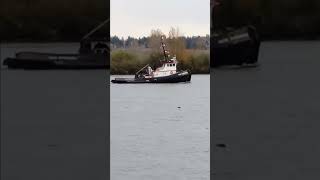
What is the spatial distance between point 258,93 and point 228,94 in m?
0.51

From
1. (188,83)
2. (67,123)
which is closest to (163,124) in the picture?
(67,123)

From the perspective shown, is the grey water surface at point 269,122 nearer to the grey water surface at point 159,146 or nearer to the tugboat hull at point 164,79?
the grey water surface at point 159,146

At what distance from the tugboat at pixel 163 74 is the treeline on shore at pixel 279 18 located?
5701 millimetres

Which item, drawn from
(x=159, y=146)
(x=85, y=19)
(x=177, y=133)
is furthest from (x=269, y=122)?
(x=85, y=19)

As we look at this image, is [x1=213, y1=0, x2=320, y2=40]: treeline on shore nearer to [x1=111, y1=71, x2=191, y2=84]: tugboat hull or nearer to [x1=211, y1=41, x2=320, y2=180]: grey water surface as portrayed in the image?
[x1=211, y1=41, x2=320, y2=180]: grey water surface

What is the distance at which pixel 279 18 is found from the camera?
51.3ft

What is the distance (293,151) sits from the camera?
18.3 ft

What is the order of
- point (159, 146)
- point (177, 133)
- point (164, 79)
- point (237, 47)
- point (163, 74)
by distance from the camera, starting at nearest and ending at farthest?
point (159, 146) → point (177, 133) → point (237, 47) → point (164, 79) → point (163, 74)

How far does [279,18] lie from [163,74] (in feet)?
28.1

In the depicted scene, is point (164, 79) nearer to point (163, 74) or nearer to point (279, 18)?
point (163, 74)

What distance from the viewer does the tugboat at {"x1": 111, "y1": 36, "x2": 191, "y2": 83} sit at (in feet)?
76.5

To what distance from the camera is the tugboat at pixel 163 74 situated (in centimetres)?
2333

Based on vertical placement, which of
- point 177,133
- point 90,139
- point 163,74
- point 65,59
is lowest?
point 177,133

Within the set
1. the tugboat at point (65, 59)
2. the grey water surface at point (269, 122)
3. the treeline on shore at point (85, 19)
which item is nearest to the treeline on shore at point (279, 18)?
the treeline on shore at point (85, 19)
